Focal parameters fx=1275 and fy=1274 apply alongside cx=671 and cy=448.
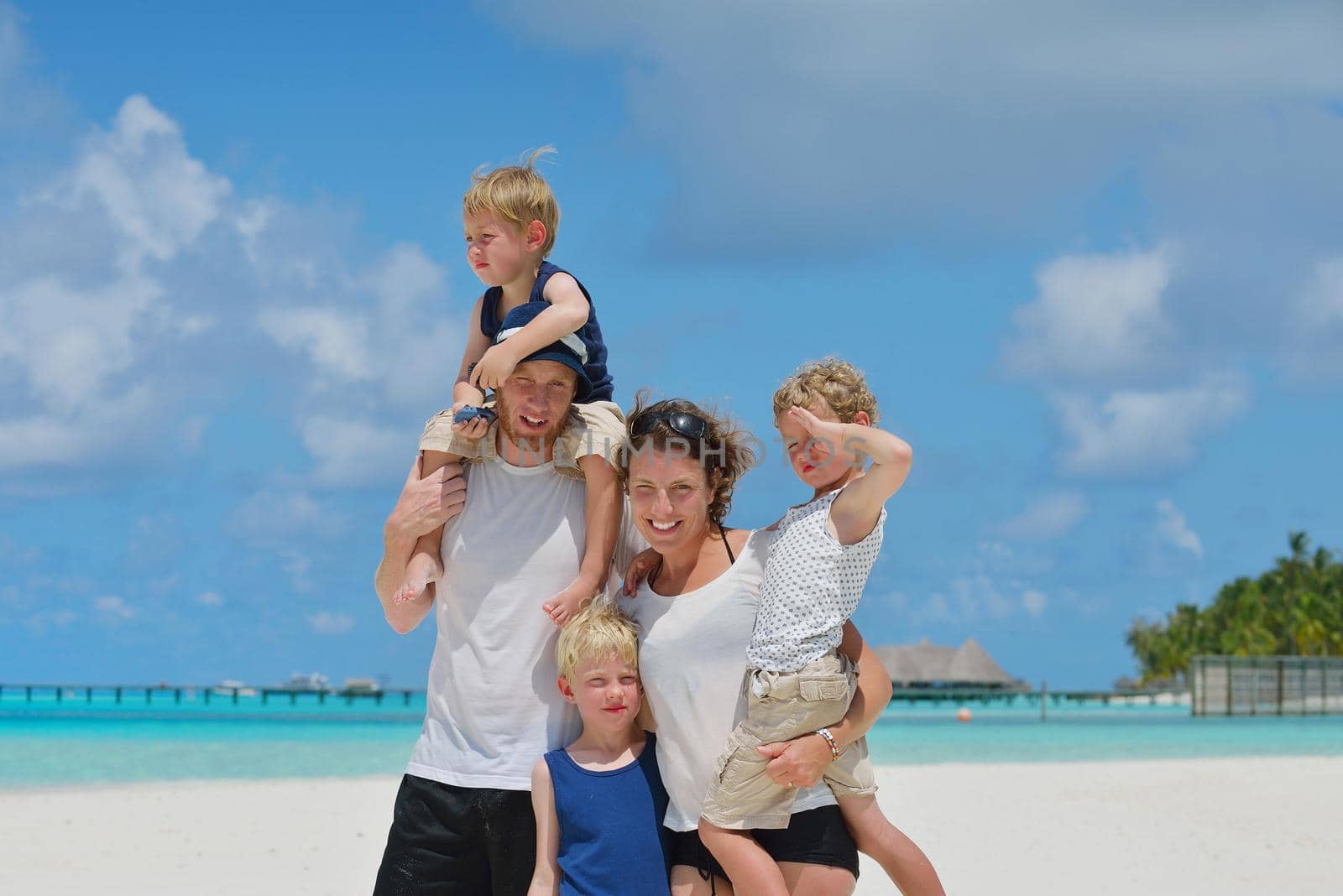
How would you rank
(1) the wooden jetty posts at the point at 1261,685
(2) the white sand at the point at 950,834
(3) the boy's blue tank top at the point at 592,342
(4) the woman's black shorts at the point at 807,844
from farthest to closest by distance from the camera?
(1) the wooden jetty posts at the point at 1261,685 → (2) the white sand at the point at 950,834 → (3) the boy's blue tank top at the point at 592,342 → (4) the woman's black shorts at the point at 807,844

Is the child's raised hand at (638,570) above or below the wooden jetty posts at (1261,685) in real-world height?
above

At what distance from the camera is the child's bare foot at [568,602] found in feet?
11.5

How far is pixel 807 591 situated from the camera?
3307mm

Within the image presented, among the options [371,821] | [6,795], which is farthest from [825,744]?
[6,795]

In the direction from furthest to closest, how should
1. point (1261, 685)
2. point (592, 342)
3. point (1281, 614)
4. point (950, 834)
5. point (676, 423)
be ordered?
point (1281, 614) → point (1261, 685) → point (950, 834) → point (592, 342) → point (676, 423)

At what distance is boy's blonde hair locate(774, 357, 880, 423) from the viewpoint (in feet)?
11.8

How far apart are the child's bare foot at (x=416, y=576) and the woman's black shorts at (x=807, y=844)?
1012mm

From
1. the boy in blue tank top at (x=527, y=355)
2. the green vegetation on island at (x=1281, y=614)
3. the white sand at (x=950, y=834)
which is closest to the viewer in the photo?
the boy in blue tank top at (x=527, y=355)

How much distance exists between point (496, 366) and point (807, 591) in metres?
1.06

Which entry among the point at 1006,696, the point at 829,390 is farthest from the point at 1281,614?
the point at 829,390

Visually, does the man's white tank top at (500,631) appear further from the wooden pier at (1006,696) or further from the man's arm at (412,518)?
the wooden pier at (1006,696)

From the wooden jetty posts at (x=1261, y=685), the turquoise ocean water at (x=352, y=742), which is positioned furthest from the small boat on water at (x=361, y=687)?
the wooden jetty posts at (x=1261, y=685)

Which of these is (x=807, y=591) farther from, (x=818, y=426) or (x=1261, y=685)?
(x=1261, y=685)

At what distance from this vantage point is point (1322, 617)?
6278cm
